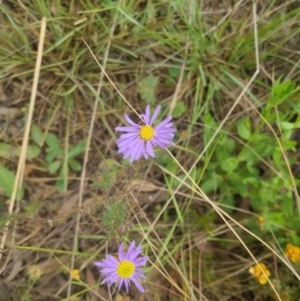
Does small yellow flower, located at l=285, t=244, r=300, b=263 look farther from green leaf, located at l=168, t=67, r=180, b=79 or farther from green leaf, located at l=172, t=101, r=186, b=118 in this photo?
green leaf, located at l=168, t=67, r=180, b=79

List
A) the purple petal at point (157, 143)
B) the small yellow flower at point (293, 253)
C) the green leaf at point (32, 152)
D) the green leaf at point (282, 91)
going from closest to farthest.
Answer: the purple petal at point (157, 143), the green leaf at point (282, 91), the small yellow flower at point (293, 253), the green leaf at point (32, 152)

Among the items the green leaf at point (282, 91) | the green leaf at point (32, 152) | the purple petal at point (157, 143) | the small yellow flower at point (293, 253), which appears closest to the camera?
the purple petal at point (157, 143)

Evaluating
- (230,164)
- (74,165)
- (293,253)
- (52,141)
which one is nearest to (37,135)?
(52,141)

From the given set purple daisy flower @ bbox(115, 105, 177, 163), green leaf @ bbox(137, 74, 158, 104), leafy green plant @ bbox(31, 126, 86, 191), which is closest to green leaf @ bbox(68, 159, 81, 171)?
leafy green plant @ bbox(31, 126, 86, 191)

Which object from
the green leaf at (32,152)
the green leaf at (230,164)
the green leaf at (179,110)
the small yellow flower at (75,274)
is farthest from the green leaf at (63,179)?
the green leaf at (230,164)

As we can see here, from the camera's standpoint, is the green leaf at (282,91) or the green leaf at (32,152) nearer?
the green leaf at (282,91)

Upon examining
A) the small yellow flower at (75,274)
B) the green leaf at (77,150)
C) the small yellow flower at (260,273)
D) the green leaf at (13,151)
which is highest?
the green leaf at (77,150)

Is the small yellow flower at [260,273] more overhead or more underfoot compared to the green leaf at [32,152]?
more underfoot

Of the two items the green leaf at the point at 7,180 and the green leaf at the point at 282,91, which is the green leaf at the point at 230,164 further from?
the green leaf at the point at 7,180
